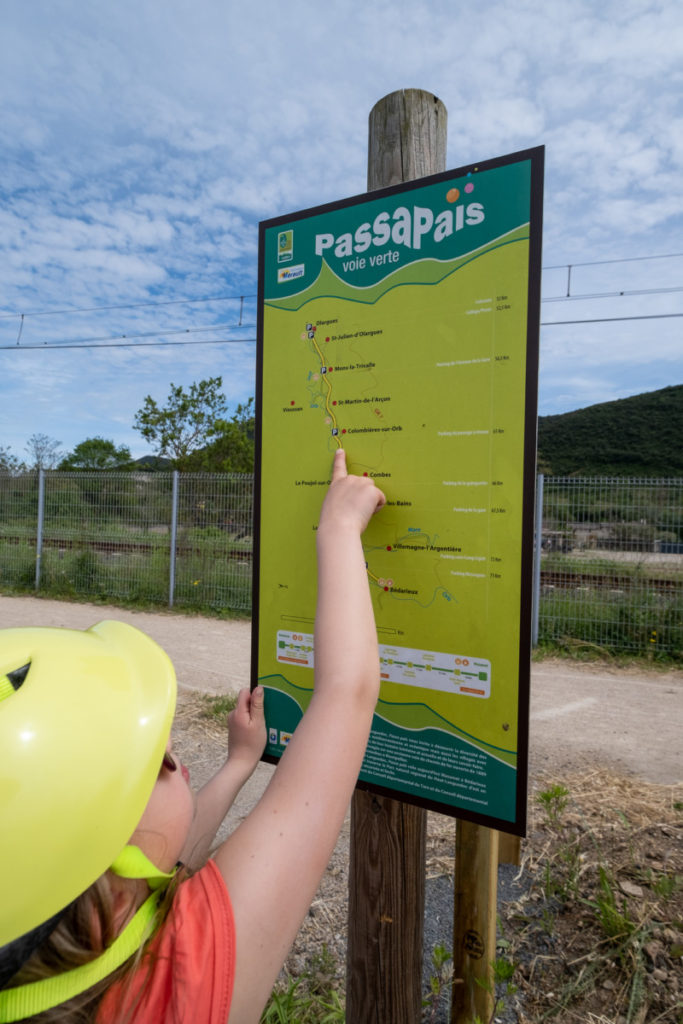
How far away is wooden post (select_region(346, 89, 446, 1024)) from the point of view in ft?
5.18

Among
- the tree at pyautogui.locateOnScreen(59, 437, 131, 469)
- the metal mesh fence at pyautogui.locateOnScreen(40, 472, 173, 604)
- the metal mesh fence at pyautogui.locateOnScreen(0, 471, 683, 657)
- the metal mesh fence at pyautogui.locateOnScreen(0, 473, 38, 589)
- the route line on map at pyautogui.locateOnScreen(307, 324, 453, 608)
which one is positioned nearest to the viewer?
the route line on map at pyautogui.locateOnScreen(307, 324, 453, 608)

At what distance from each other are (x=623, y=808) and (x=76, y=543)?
9.01m

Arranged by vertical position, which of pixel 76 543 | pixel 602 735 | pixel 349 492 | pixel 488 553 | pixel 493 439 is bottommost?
pixel 602 735

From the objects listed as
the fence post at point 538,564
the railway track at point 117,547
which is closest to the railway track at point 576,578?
the railway track at point 117,547

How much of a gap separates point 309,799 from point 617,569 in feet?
23.2

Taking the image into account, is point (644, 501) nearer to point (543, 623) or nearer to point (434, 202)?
point (543, 623)

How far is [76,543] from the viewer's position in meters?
10.1

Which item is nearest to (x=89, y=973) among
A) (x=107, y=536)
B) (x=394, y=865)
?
(x=394, y=865)

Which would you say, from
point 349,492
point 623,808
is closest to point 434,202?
point 349,492

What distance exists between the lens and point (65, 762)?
786mm

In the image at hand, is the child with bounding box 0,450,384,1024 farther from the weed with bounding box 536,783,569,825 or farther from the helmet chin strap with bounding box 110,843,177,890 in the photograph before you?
the weed with bounding box 536,783,569,825

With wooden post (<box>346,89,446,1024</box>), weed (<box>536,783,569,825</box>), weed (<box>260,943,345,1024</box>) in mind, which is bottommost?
weed (<box>260,943,345,1024</box>)

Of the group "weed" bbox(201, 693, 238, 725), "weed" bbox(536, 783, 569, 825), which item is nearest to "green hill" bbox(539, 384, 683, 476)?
"weed" bbox(201, 693, 238, 725)

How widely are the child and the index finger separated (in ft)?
2.01
